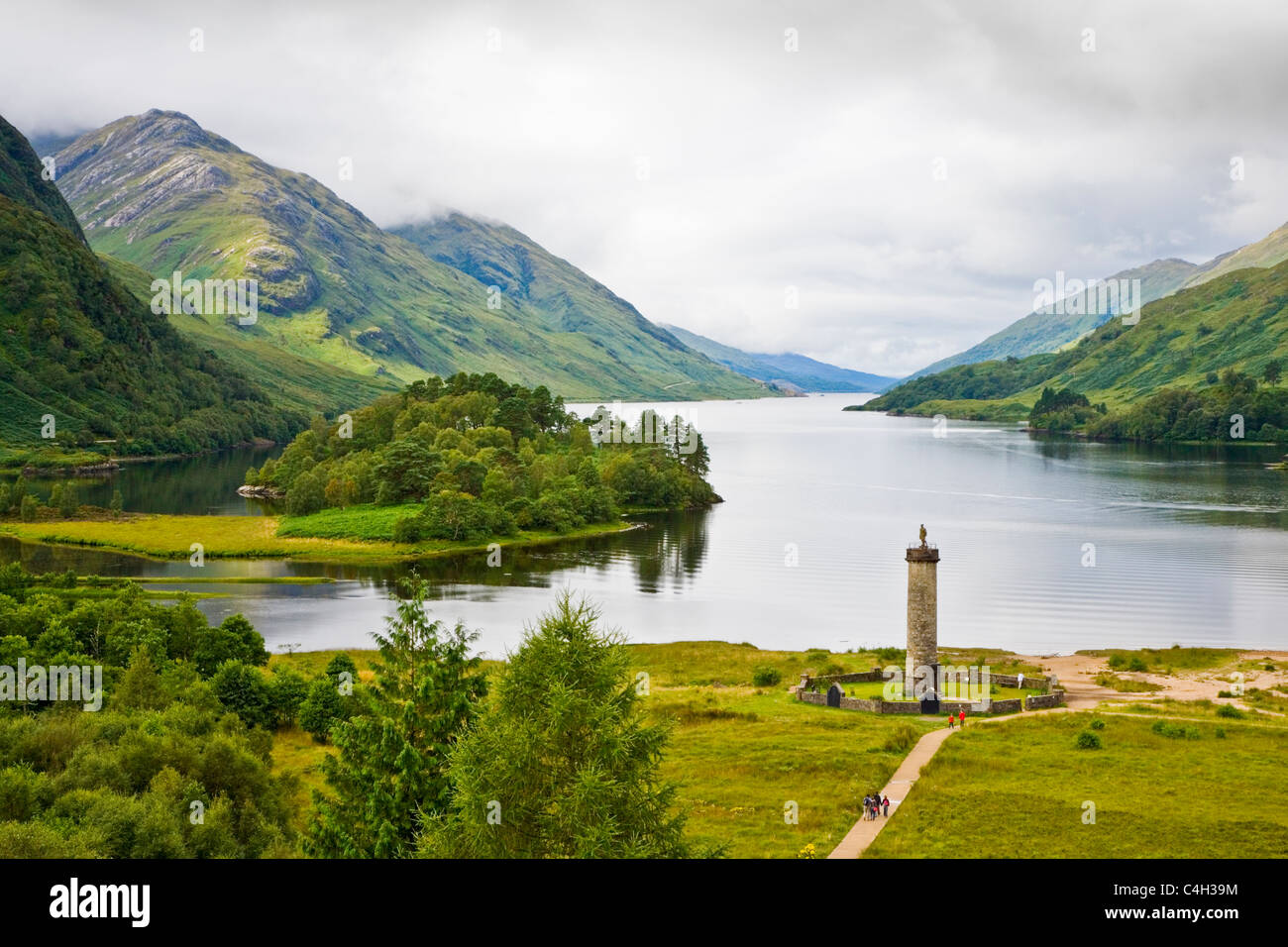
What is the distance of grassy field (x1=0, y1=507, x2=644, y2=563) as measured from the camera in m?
128

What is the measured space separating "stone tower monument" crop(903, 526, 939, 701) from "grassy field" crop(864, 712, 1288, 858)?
7.61 metres

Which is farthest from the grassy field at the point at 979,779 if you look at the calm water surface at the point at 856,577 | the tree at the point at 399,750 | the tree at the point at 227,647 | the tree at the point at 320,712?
the calm water surface at the point at 856,577

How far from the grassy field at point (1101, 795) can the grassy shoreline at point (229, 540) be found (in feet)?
310

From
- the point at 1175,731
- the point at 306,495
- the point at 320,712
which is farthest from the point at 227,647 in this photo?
the point at 306,495

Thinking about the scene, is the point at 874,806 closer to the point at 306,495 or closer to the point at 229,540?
the point at 229,540

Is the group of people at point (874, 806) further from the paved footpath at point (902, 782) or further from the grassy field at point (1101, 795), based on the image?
the grassy field at point (1101, 795)

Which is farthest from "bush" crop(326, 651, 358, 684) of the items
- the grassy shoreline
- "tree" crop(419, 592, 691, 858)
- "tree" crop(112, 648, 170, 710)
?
the grassy shoreline

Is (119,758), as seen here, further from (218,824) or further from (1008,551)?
(1008,551)

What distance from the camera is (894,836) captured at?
36344 millimetres

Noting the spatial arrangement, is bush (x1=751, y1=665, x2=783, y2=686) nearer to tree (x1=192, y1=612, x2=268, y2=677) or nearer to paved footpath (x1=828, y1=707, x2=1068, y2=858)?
paved footpath (x1=828, y1=707, x2=1068, y2=858)

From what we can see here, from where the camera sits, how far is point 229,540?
13450 centimetres

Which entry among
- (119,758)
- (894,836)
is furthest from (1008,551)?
(119,758)

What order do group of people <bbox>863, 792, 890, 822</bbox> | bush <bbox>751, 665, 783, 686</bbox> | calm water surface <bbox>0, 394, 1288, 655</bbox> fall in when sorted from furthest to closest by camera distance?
1. calm water surface <bbox>0, 394, 1288, 655</bbox>
2. bush <bbox>751, 665, 783, 686</bbox>
3. group of people <bbox>863, 792, 890, 822</bbox>
